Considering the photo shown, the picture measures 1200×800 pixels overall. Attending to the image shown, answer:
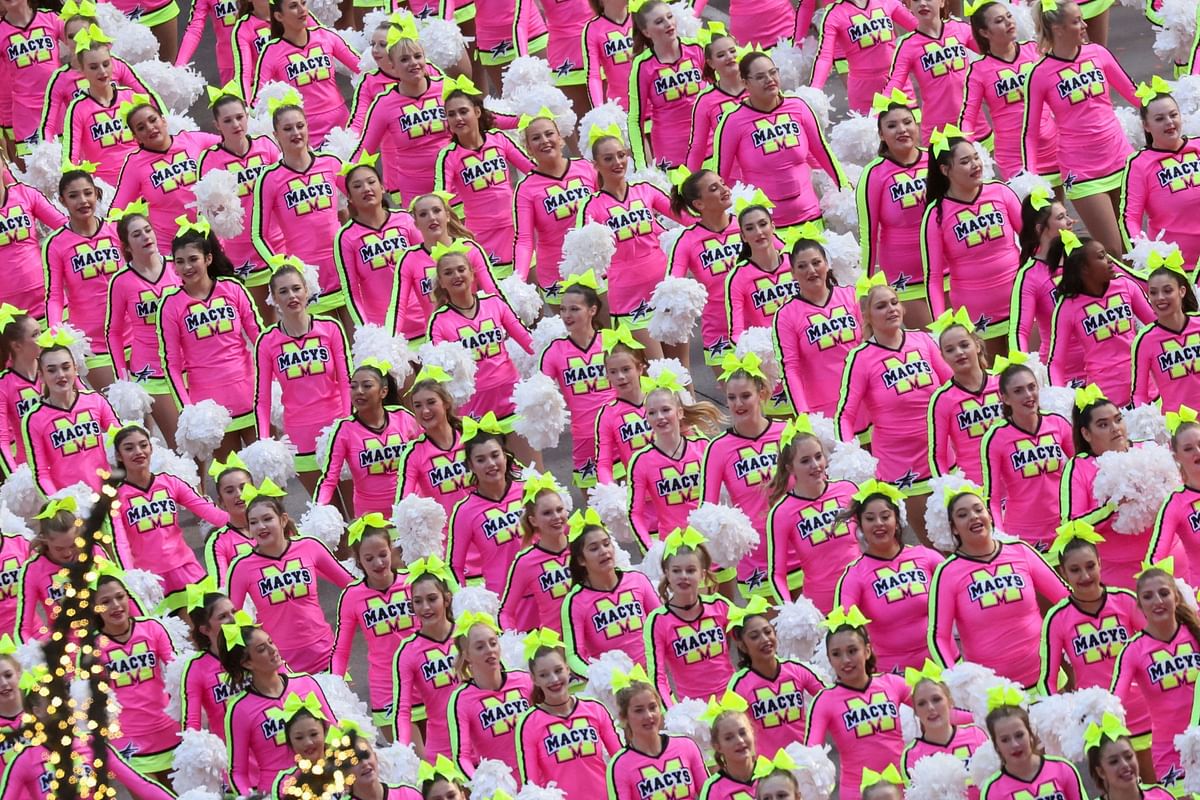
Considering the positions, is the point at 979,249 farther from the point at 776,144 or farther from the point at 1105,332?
the point at 776,144

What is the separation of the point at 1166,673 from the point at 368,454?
3430mm

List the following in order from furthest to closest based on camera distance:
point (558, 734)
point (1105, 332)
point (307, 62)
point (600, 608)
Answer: point (307, 62), point (1105, 332), point (600, 608), point (558, 734)

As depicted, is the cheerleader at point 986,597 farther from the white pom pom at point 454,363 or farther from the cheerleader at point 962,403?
the white pom pom at point 454,363

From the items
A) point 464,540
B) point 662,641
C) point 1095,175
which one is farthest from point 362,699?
point 1095,175

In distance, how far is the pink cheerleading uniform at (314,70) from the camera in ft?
45.6

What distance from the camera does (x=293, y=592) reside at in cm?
1127

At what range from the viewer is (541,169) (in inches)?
502

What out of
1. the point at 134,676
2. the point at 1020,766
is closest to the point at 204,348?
the point at 134,676

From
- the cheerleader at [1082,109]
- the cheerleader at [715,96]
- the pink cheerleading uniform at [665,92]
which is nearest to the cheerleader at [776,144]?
the cheerleader at [715,96]

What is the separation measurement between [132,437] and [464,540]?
1.43 m

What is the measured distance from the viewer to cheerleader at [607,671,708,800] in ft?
32.9

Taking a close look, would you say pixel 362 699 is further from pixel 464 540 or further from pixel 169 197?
pixel 169 197

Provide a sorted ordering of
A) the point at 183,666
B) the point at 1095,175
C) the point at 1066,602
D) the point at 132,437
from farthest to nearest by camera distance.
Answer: the point at 1095,175 → the point at 132,437 → the point at 183,666 → the point at 1066,602

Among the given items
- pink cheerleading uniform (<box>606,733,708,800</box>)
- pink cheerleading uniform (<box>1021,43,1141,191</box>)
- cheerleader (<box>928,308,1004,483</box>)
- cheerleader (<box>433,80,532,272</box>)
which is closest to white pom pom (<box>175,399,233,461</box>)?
cheerleader (<box>433,80,532,272</box>)
